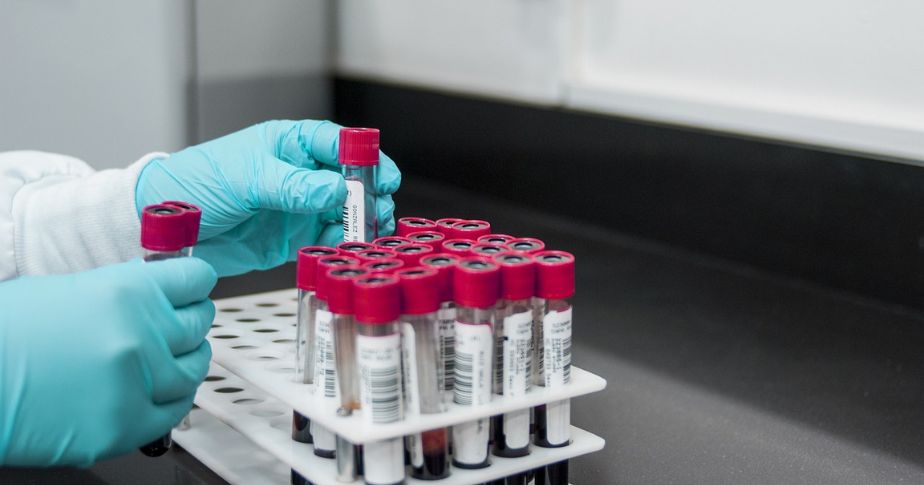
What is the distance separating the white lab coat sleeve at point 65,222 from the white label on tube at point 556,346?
1.95 ft

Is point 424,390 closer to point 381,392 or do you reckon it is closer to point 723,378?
point 381,392

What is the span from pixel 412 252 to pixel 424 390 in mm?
146

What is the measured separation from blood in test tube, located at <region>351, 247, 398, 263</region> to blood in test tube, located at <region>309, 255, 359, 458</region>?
0.4 inches

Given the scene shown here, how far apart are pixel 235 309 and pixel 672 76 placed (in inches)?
38.7

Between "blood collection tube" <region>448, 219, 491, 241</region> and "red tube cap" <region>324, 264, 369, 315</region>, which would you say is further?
"blood collection tube" <region>448, 219, 491, 241</region>

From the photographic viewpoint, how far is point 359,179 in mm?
1078

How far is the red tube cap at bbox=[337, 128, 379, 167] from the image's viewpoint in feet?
3.40

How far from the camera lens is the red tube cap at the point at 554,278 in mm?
881

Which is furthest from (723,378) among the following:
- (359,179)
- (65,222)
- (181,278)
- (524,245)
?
(65,222)

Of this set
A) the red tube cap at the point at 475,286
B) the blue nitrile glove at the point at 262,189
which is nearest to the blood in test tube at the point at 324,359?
the red tube cap at the point at 475,286

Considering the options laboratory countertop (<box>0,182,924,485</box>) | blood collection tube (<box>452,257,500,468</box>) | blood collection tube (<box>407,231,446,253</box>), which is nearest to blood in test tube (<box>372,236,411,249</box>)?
blood collection tube (<box>407,231,446,253</box>)

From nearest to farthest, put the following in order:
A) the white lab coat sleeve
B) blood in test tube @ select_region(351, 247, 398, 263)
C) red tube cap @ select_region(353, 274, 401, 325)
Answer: red tube cap @ select_region(353, 274, 401, 325)
blood in test tube @ select_region(351, 247, 398, 263)
the white lab coat sleeve

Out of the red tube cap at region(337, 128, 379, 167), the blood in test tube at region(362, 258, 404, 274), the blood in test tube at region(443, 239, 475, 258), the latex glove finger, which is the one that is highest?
the red tube cap at region(337, 128, 379, 167)

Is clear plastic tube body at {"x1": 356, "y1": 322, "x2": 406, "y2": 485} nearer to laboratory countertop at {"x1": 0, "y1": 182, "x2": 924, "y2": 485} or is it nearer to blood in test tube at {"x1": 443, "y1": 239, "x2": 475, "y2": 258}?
blood in test tube at {"x1": 443, "y1": 239, "x2": 475, "y2": 258}
